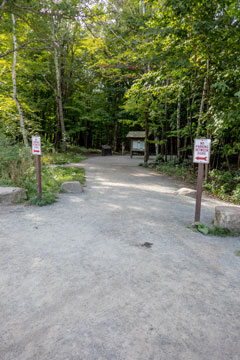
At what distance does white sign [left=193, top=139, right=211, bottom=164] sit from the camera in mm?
4184

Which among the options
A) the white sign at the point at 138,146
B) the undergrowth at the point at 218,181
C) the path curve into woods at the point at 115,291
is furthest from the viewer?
the white sign at the point at 138,146

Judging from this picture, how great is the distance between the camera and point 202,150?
4.26 meters

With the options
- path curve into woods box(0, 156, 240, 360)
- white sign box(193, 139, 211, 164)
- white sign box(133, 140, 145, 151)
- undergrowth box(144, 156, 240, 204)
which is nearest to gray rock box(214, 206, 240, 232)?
path curve into woods box(0, 156, 240, 360)

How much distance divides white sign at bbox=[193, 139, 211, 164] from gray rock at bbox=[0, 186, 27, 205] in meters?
4.17

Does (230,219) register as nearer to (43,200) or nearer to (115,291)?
(115,291)

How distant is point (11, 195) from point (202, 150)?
4.38m

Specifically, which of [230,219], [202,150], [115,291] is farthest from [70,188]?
[115,291]

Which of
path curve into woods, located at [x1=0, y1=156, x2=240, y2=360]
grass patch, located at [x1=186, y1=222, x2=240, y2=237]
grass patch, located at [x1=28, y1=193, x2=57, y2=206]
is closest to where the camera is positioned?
path curve into woods, located at [x1=0, y1=156, x2=240, y2=360]

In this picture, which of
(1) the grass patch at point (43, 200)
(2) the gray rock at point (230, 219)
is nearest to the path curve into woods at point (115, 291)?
(2) the gray rock at point (230, 219)

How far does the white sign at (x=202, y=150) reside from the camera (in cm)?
418

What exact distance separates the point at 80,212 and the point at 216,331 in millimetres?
3656

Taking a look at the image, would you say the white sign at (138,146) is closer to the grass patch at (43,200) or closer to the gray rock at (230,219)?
the grass patch at (43,200)

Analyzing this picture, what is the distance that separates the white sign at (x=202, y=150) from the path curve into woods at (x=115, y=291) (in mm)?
1339

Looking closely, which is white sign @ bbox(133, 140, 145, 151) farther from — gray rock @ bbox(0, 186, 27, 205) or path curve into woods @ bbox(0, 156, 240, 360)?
path curve into woods @ bbox(0, 156, 240, 360)
